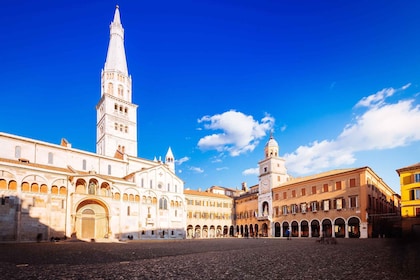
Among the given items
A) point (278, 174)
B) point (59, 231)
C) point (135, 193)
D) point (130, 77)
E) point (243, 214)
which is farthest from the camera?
point (243, 214)

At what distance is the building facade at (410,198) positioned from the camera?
37.4 metres

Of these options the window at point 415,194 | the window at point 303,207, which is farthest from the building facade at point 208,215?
the window at point 415,194

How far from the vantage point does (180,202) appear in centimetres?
5538

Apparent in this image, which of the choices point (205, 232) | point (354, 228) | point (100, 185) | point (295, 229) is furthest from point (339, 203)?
point (100, 185)

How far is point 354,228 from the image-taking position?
146ft

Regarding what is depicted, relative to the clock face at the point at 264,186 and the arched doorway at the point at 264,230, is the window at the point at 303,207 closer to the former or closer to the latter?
the clock face at the point at 264,186

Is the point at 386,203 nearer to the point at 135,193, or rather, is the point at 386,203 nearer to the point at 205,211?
the point at 205,211

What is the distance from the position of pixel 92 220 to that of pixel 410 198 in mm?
40223

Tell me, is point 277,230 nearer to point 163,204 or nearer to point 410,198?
point 163,204

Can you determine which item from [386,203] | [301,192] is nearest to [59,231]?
[301,192]

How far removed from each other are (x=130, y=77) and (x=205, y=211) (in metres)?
32.9

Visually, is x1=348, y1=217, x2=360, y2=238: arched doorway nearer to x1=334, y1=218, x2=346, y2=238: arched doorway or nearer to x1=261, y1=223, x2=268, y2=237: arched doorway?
x1=334, y1=218, x2=346, y2=238: arched doorway

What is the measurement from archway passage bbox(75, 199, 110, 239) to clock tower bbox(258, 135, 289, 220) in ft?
102

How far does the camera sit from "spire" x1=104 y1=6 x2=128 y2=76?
206ft
